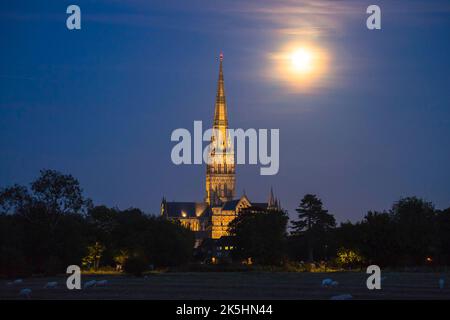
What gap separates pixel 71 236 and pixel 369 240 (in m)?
35.8

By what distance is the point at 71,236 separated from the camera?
111875mm

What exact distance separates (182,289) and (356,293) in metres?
13.3

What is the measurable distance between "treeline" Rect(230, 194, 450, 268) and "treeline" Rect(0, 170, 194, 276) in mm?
13620

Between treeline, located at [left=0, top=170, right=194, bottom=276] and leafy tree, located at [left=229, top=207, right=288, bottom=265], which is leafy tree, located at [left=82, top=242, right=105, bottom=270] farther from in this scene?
leafy tree, located at [left=229, top=207, right=288, bottom=265]

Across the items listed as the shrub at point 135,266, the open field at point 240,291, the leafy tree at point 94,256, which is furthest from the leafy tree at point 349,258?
the open field at point 240,291

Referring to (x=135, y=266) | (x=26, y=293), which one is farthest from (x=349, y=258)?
(x=26, y=293)

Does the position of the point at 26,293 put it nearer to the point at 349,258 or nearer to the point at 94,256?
the point at 94,256

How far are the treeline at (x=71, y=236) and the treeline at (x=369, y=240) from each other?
44.7ft

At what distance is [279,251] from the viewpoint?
5768 inches

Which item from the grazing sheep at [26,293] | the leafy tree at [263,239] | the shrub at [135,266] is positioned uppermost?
the leafy tree at [263,239]

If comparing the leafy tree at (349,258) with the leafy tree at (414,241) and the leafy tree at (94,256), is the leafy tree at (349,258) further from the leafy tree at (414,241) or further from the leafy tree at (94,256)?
the leafy tree at (94,256)

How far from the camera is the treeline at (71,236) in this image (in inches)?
4119
